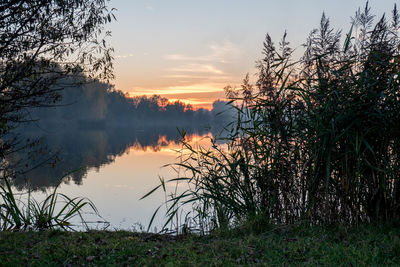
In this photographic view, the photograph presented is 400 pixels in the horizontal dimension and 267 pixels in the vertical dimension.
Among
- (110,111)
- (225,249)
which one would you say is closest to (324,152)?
(225,249)

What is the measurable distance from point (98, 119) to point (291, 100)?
276 feet

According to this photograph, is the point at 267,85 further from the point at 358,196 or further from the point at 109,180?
the point at 109,180

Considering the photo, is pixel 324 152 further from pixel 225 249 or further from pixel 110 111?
pixel 110 111

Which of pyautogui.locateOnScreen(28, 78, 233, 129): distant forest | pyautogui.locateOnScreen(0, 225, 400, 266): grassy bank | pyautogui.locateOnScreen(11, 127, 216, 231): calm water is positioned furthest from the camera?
pyautogui.locateOnScreen(28, 78, 233, 129): distant forest

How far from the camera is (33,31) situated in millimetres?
5633

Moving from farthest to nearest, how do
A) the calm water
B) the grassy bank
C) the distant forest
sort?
the distant forest < the calm water < the grassy bank

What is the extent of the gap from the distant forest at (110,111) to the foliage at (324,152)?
62.0m

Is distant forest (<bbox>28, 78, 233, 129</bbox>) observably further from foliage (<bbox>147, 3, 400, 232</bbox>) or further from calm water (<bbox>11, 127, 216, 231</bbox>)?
foliage (<bbox>147, 3, 400, 232</bbox>)

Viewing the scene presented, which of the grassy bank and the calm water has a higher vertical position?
the grassy bank

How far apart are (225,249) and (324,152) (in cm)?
154

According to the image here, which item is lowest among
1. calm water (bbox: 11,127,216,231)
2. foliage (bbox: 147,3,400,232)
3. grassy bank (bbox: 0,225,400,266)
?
calm water (bbox: 11,127,216,231)

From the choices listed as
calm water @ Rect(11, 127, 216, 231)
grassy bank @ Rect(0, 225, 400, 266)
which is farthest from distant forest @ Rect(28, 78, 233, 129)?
grassy bank @ Rect(0, 225, 400, 266)

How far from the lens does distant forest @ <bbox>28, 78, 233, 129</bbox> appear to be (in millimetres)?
70812

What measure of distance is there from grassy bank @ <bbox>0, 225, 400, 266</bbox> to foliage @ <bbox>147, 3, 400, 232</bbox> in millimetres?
325
